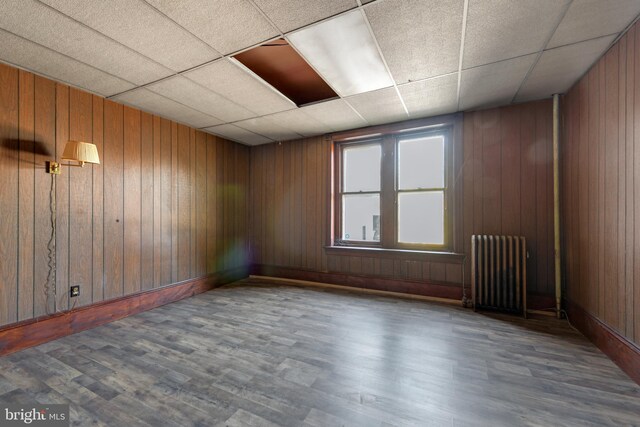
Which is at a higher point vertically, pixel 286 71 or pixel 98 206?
pixel 286 71

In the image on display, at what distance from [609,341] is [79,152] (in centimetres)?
504

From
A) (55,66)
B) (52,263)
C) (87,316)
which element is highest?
(55,66)

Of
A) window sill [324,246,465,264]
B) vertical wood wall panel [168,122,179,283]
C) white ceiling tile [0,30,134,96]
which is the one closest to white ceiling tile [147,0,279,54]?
white ceiling tile [0,30,134,96]

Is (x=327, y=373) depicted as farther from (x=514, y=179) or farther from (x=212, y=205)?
(x=212, y=205)

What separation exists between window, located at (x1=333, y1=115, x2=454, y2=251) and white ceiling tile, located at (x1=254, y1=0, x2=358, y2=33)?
2.50 m

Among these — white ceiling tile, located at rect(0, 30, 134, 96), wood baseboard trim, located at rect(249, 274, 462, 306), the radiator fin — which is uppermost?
white ceiling tile, located at rect(0, 30, 134, 96)

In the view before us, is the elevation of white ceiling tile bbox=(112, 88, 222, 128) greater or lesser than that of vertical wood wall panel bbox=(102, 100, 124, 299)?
greater

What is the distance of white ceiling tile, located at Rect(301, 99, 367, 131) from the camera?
10.9 ft

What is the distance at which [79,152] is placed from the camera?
2504mm

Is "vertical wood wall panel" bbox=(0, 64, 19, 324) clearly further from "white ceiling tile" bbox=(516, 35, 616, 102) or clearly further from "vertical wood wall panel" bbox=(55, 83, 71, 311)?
"white ceiling tile" bbox=(516, 35, 616, 102)

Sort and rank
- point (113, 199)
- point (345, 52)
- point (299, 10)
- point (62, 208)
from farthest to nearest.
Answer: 1. point (113, 199)
2. point (62, 208)
3. point (345, 52)
4. point (299, 10)

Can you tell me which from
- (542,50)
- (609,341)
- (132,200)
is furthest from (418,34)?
(132,200)

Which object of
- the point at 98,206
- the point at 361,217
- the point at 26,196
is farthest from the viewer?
the point at 361,217

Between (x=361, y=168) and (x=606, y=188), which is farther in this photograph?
(x=361, y=168)
